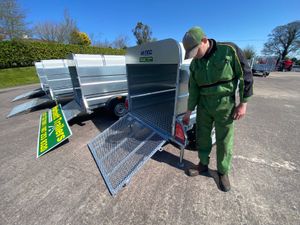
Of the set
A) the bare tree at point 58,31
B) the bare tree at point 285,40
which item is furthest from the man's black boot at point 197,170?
the bare tree at point 285,40

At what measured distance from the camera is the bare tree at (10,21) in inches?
691

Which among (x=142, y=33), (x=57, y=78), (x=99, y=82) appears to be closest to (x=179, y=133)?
(x=99, y=82)

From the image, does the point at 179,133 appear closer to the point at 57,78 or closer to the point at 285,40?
the point at 57,78

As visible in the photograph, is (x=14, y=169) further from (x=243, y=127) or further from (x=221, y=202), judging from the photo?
(x=243, y=127)

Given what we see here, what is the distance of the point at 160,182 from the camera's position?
90.7 inches

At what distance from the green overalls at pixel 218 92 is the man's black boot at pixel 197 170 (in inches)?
12.6

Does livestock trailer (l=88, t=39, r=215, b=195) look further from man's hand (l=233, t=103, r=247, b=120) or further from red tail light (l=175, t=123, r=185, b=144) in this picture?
man's hand (l=233, t=103, r=247, b=120)

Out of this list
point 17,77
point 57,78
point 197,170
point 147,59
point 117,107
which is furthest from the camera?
point 17,77

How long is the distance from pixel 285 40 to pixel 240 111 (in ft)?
183

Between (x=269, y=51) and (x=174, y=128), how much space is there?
57.3m

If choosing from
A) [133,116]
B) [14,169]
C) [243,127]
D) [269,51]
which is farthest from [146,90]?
[269,51]

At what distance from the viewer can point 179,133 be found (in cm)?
248

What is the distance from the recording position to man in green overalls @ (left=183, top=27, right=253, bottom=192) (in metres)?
1.72

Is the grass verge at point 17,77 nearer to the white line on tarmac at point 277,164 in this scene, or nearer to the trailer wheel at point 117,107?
the trailer wheel at point 117,107
